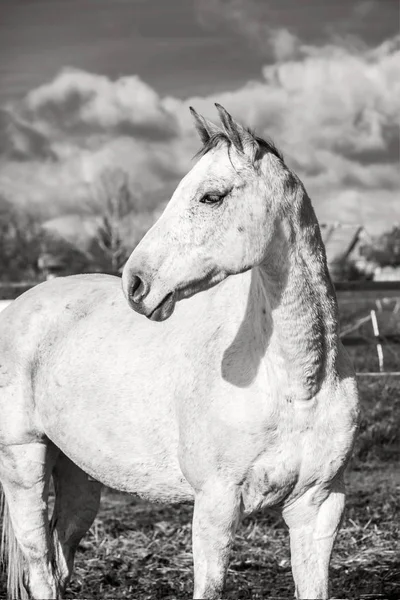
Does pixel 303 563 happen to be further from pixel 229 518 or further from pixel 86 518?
pixel 86 518

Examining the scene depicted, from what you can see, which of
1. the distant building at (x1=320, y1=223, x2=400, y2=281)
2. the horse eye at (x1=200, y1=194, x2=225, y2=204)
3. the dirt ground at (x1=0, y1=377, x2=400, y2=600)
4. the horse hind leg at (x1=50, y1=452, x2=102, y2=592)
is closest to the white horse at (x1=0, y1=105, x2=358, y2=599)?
the horse eye at (x1=200, y1=194, x2=225, y2=204)

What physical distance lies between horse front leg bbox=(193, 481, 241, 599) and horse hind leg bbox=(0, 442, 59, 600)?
1108 millimetres

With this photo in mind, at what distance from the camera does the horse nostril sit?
8.57ft

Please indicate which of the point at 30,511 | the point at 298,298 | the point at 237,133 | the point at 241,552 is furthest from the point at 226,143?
the point at 241,552

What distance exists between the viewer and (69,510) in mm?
3973

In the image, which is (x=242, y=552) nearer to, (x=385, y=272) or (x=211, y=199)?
(x=211, y=199)

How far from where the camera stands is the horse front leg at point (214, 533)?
2.79m

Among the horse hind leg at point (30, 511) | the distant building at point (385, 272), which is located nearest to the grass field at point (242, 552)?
the horse hind leg at point (30, 511)

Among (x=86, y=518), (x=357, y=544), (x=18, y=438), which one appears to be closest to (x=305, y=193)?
(x=18, y=438)

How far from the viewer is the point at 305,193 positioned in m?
2.86

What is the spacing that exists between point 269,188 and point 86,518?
2.11m

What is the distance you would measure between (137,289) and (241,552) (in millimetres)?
2838

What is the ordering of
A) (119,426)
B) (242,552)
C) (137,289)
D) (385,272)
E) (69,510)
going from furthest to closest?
(385,272) → (242,552) → (69,510) → (119,426) → (137,289)

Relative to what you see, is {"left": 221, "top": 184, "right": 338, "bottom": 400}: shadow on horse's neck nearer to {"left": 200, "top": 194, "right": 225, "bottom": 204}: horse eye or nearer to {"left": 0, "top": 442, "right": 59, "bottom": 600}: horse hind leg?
{"left": 200, "top": 194, "right": 225, "bottom": 204}: horse eye
